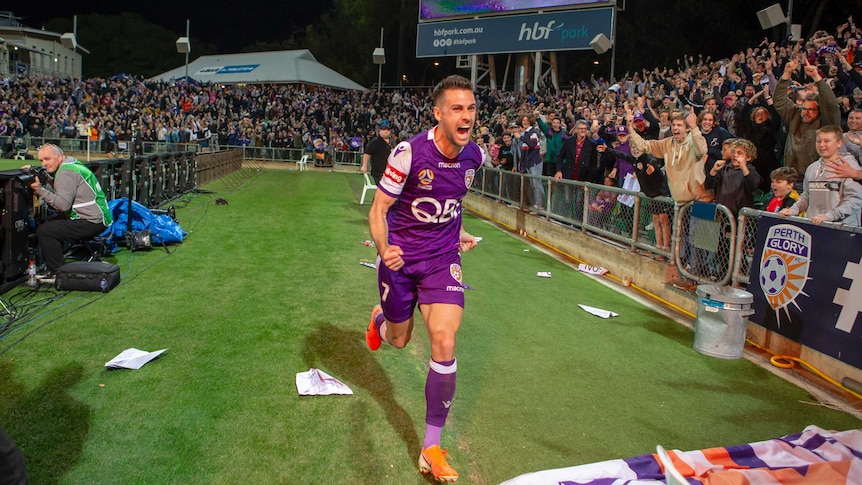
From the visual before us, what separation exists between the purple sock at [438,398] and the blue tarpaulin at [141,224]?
7.85 metres

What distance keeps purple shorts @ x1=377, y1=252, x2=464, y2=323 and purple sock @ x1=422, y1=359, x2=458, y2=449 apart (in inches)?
16.8

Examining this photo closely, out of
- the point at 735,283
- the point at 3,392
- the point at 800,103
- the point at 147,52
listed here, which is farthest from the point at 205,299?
the point at 147,52

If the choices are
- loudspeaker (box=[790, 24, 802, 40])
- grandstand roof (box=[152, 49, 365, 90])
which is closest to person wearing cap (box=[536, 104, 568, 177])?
loudspeaker (box=[790, 24, 802, 40])

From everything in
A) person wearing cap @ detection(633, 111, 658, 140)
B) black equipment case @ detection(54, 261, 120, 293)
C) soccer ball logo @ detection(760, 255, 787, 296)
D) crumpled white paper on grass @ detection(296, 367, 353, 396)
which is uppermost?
person wearing cap @ detection(633, 111, 658, 140)

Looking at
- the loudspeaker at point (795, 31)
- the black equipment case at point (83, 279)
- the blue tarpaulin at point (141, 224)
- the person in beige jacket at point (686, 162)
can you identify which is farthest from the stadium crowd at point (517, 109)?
the black equipment case at point (83, 279)

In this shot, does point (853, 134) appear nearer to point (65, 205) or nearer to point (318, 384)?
point (318, 384)

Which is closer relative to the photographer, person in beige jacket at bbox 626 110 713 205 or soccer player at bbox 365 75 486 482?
soccer player at bbox 365 75 486 482

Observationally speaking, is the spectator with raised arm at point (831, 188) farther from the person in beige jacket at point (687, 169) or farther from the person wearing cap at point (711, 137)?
the person wearing cap at point (711, 137)

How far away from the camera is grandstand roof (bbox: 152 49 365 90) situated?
54.0 meters

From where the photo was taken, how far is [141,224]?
10.6m

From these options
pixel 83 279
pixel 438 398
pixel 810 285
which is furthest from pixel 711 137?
pixel 83 279

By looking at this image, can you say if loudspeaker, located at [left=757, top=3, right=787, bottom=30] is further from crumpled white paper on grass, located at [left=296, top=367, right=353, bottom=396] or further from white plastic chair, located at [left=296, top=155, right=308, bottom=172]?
white plastic chair, located at [left=296, top=155, right=308, bottom=172]

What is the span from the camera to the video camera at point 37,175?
7794 mm

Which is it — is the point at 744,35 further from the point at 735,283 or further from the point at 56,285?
the point at 56,285
